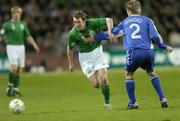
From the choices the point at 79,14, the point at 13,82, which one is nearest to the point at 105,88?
the point at 79,14

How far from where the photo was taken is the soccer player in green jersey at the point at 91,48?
→ 49.2 feet

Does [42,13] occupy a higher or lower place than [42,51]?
higher

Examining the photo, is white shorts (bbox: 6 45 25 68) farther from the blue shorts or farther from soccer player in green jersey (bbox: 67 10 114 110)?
the blue shorts

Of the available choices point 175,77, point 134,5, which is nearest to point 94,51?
point 134,5

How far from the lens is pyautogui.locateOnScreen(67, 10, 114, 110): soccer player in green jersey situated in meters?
15.0

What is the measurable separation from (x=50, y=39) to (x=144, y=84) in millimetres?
10614

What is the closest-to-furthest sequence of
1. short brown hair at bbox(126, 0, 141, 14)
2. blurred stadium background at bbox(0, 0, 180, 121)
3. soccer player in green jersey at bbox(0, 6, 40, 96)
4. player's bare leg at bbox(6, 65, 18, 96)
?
blurred stadium background at bbox(0, 0, 180, 121) → short brown hair at bbox(126, 0, 141, 14) → player's bare leg at bbox(6, 65, 18, 96) → soccer player in green jersey at bbox(0, 6, 40, 96)

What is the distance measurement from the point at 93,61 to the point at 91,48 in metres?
0.34

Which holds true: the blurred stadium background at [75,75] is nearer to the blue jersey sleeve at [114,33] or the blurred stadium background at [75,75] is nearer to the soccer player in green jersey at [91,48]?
the soccer player in green jersey at [91,48]

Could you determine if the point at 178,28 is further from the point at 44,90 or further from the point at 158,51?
the point at 44,90

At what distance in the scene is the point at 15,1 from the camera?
35.6 metres

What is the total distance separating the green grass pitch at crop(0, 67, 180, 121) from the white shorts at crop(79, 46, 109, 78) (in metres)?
0.98

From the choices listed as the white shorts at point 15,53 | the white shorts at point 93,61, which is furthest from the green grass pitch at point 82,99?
the white shorts at point 15,53

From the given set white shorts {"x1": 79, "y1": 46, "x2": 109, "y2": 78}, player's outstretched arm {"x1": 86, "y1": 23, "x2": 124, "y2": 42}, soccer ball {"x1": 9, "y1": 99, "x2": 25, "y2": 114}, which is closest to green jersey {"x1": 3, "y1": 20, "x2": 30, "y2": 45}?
white shorts {"x1": 79, "y1": 46, "x2": 109, "y2": 78}
